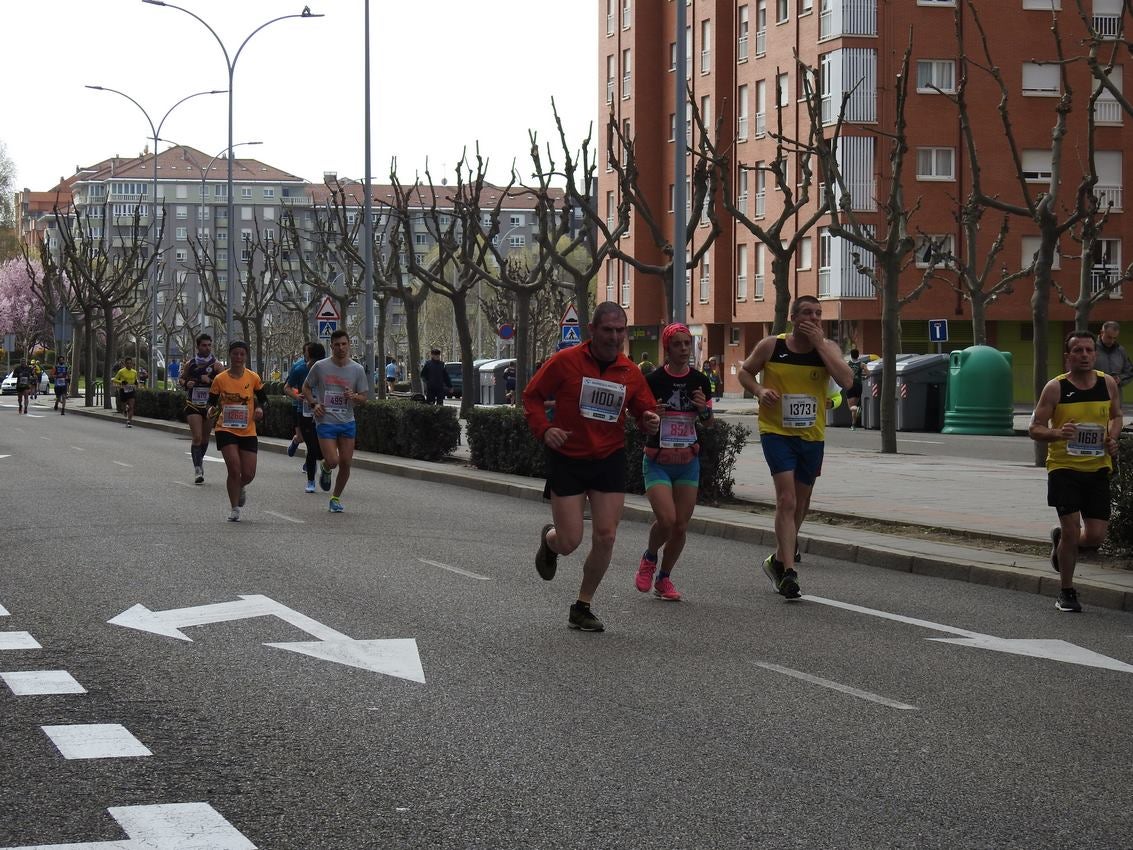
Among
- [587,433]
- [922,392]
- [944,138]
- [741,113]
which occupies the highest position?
[741,113]

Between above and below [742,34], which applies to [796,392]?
below

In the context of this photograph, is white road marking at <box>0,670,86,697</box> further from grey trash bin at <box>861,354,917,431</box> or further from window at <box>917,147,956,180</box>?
window at <box>917,147,956,180</box>

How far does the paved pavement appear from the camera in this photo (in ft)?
39.8

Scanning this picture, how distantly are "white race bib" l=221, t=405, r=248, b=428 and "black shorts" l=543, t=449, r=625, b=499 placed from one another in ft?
27.0

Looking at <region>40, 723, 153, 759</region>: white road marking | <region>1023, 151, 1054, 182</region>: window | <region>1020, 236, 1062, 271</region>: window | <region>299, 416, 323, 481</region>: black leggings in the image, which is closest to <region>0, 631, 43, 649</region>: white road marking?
<region>40, 723, 153, 759</region>: white road marking

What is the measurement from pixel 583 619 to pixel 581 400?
115 cm

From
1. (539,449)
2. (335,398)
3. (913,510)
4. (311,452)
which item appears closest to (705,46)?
(539,449)

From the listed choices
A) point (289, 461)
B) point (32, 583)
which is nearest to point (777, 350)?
point (32, 583)

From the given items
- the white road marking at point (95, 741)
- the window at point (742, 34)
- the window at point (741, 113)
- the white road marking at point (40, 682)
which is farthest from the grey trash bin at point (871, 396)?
the white road marking at point (95, 741)

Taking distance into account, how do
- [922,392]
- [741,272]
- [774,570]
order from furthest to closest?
[741,272]
[922,392]
[774,570]

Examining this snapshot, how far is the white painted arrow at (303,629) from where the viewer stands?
27.4 feet

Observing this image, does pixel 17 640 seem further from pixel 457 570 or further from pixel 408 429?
pixel 408 429

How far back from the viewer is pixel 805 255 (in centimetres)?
6331

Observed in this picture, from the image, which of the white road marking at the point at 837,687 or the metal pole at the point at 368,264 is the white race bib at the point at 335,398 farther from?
the metal pole at the point at 368,264
